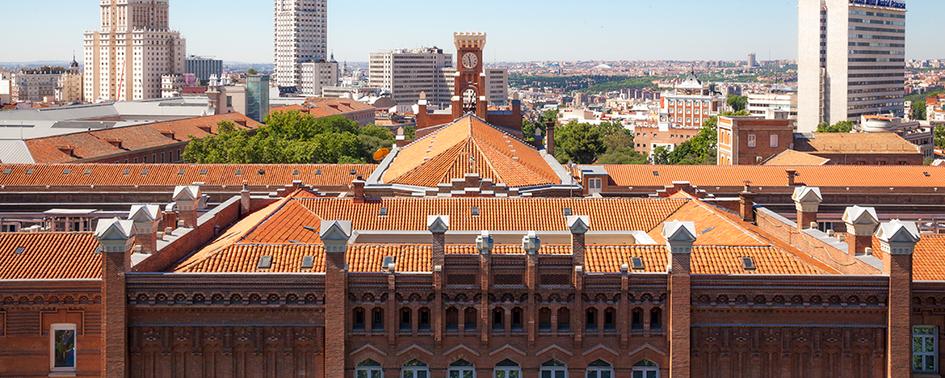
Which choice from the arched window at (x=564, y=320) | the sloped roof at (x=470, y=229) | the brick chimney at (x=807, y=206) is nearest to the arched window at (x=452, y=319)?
the sloped roof at (x=470, y=229)

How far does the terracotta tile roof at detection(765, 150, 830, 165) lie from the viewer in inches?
4471

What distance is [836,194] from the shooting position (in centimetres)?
8788

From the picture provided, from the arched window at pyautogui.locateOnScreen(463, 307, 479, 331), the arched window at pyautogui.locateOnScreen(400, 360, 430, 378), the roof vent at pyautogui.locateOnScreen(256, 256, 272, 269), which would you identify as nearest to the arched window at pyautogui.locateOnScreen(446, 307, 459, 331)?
the arched window at pyautogui.locateOnScreen(463, 307, 479, 331)

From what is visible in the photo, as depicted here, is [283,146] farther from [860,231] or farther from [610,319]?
[610,319]

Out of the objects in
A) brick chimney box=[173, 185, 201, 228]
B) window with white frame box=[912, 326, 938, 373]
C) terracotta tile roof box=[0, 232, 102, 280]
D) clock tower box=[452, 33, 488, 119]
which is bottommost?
window with white frame box=[912, 326, 938, 373]

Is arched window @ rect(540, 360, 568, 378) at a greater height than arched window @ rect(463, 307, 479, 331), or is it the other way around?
arched window @ rect(463, 307, 479, 331)

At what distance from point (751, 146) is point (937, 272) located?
3432 inches

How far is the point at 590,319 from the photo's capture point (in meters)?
39.4

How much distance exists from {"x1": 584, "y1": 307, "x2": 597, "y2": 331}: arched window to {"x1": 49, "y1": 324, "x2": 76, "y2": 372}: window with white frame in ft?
49.1

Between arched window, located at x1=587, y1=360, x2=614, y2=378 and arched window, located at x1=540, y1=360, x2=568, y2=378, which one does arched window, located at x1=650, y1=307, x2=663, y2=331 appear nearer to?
arched window, located at x1=587, y1=360, x2=614, y2=378

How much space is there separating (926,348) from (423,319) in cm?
1468

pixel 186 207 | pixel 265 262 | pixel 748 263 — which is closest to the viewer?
pixel 265 262

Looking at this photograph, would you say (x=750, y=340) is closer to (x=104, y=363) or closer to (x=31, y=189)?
(x=104, y=363)

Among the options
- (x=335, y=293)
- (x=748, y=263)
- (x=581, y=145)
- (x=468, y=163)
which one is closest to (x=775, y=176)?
(x=468, y=163)
